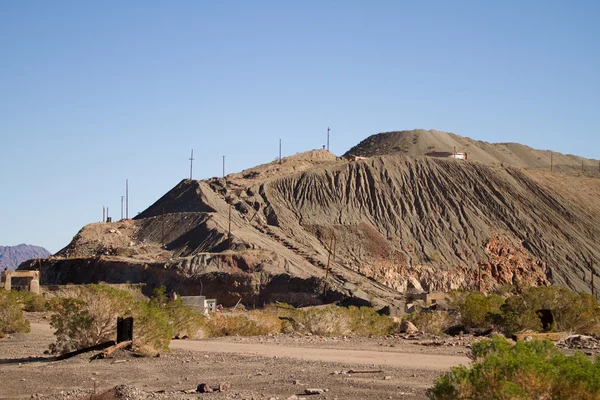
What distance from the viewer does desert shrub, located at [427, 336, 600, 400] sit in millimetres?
10531

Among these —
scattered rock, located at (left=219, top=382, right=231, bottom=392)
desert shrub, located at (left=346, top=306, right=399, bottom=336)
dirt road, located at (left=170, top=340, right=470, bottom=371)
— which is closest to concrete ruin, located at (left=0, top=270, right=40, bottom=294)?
desert shrub, located at (left=346, top=306, right=399, bottom=336)

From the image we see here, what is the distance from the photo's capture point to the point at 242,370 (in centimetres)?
1870

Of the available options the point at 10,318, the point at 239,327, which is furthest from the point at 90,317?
the point at 239,327

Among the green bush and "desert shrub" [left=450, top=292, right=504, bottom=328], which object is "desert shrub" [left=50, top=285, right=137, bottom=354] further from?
Answer: "desert shrub" [left=450, top=292, right=504, bottom=328]

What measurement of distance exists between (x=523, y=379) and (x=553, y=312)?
20740 mm

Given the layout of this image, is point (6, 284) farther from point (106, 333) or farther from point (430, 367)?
point (430, 367)

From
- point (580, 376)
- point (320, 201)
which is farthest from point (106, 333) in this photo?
point (320, 201)

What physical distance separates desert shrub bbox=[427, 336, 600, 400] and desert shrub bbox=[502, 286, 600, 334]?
1765cm

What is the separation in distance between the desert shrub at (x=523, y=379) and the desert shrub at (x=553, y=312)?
17.7 m

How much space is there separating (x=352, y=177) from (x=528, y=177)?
17.1 metres

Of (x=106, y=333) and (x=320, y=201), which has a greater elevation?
(x=320, y=201)

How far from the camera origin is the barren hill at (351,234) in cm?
6359

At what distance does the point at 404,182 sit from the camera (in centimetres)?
8688

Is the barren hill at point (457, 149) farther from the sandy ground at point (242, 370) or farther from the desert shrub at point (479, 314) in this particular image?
the sandy ground at point (242, 370)
